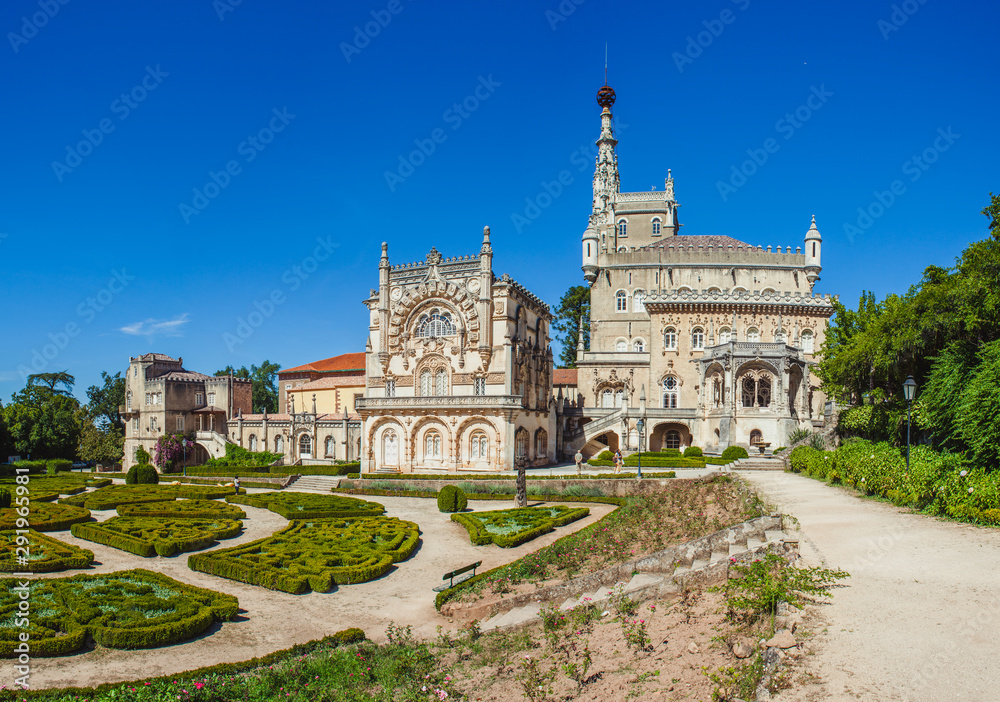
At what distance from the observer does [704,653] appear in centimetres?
872

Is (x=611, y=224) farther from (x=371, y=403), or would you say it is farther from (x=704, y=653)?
(x=704, y=653)

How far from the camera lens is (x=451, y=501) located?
2756cm

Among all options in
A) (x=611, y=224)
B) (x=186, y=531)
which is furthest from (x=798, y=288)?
(x=186, y=531)

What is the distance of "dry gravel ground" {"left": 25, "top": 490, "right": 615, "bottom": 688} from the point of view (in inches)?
425

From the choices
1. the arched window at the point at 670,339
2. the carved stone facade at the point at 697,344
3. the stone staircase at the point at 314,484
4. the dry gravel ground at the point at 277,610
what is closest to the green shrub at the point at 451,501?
the dry gravel ground at the point at 277,610

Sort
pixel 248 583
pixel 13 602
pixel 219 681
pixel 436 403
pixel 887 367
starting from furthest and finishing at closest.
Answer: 1. pixel 436 403
2. pixel 887 367
3. pixel 248 583
4. pixel 13 602
5. pixel 219 681

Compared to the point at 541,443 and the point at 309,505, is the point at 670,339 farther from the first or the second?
the point at 309,505

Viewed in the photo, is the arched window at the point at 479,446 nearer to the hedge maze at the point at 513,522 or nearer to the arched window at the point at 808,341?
the hedge maze at the point at 513,522

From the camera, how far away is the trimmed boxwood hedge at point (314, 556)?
1625 centimetres

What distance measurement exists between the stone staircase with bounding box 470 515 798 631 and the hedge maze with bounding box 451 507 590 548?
7.92 meters

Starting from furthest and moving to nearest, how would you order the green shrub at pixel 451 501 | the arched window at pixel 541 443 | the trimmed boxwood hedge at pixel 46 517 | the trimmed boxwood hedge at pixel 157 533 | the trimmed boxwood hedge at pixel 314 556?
the arched window at pixel 541 443 < the green shrub at pixel 451 501 < the trimmed boxwood hedge at pixel 46 517 < the trimmed boxwood hedge at pixel 157 533 < the trimmed boxwood hedge at pixel 314 556

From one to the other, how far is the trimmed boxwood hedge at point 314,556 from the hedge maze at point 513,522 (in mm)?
2242

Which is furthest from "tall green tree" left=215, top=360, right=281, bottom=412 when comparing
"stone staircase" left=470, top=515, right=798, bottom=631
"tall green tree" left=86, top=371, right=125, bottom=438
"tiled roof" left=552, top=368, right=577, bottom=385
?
"stone staircase" left=470, top=515, right=798, bottom=631

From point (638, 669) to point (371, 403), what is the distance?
36.8m
